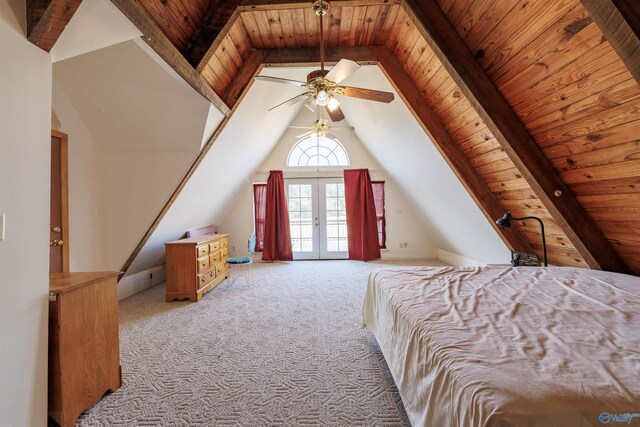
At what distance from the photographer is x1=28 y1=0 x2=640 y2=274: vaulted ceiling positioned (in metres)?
1.40

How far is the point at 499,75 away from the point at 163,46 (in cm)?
229

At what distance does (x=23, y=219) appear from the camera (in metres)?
1.17

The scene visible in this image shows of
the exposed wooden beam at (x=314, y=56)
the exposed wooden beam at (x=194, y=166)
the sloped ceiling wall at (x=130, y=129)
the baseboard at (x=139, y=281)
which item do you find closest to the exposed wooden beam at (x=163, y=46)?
the sloped ceiling wall at (x=130, y=129)

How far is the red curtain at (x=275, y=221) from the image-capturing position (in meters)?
5.60

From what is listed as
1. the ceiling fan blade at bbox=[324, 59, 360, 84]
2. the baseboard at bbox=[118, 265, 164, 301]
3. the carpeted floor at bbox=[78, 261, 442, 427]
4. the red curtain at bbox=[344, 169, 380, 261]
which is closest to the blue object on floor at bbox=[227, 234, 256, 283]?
the carpeted floor at bbox=[78, 261, 442, 427]

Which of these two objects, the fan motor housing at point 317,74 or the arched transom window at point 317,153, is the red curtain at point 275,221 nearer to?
the arched transom window at point 317,153

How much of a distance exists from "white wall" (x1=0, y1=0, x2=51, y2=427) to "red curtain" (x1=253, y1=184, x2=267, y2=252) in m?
4.45

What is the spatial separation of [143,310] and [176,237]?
3.86 feet

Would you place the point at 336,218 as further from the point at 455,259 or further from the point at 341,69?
the point at 341,69

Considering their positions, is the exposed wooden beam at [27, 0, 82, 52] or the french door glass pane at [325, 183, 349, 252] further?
the french door glass pane at [325, 183, 349, 252]

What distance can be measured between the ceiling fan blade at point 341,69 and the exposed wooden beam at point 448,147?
0.91 m

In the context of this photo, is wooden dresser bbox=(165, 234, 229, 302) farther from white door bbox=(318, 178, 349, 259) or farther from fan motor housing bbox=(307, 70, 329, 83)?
white door bbox=(318, 178, 349, 259)

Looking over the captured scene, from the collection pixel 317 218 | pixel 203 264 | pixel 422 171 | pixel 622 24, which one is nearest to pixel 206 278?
pixel 203 264

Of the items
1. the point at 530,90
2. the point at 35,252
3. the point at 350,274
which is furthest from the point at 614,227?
the point at 35,252
